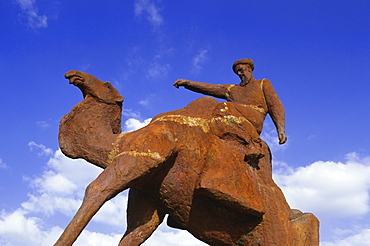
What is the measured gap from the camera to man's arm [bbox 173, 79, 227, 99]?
664 cm

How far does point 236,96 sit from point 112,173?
2.55 metres

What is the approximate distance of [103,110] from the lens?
5.39 metres

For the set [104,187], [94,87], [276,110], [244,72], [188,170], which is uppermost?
[244,72]

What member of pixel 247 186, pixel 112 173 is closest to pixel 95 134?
pixel 112 173

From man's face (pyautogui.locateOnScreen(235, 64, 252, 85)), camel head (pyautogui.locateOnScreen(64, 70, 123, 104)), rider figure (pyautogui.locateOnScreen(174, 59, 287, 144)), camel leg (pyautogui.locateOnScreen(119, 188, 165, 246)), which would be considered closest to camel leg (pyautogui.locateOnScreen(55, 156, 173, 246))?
camel leg (pyautogui.locateOnScreen(119, 188, 165, 246))

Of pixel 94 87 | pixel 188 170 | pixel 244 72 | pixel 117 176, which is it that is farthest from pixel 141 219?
pixel 244 72

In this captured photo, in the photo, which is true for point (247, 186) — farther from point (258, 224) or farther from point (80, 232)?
point (80, 232)

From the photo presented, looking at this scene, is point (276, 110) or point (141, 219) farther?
point (276, 110)

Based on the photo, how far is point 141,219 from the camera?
547cm

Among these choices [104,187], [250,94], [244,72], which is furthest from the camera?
[244,72]

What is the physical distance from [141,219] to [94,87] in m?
1.80

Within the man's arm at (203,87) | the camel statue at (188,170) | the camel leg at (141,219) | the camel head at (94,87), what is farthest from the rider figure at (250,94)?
the camel leg at (141,219)

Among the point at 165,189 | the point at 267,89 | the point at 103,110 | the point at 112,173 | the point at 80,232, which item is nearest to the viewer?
the point at 80,232

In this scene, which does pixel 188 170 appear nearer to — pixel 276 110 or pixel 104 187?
pixel 104 187
